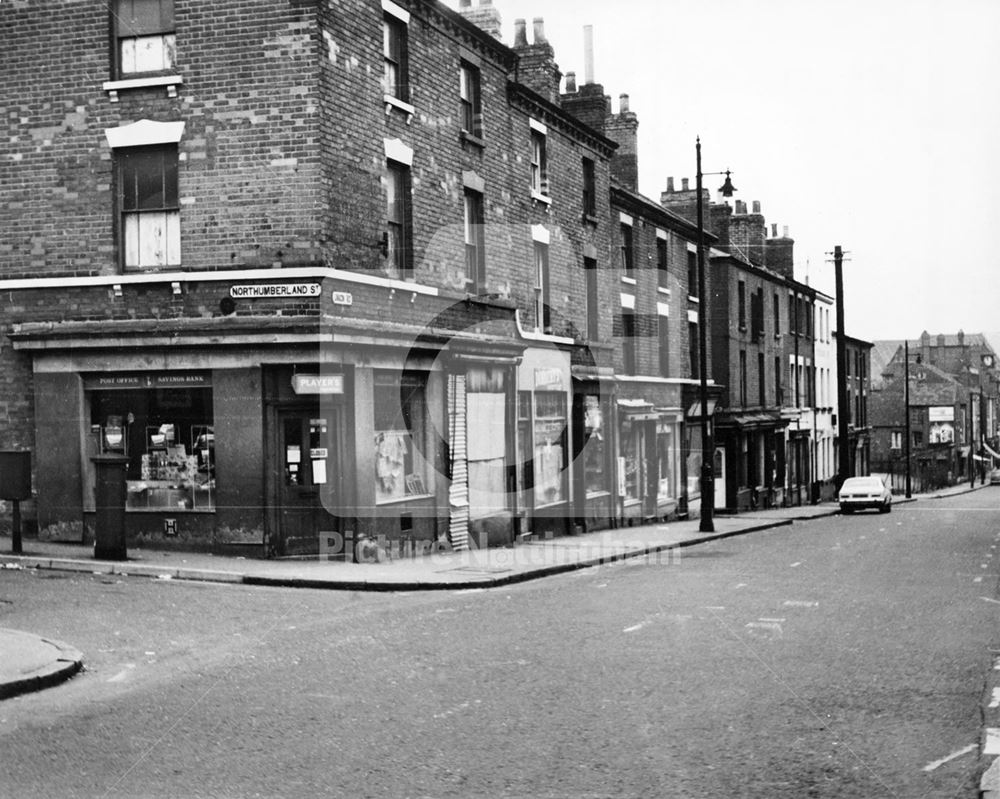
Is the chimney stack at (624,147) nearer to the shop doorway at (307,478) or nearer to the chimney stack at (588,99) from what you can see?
the chimney stack at (588,99)

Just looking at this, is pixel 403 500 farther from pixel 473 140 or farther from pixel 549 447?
pixel 473 140

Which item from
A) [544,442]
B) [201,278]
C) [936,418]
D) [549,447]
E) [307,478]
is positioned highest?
[201,278]

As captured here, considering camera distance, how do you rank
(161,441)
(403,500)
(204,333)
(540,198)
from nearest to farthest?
(204,333) < (161,441) < (403,500) < (540,198)

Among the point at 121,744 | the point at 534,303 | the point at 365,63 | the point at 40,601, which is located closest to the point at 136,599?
the point at 40,601

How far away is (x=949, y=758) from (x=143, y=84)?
51.3 ft

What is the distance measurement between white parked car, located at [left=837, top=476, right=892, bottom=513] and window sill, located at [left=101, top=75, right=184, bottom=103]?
34584mm

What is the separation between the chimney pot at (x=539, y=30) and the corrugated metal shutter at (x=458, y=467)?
10.6 m

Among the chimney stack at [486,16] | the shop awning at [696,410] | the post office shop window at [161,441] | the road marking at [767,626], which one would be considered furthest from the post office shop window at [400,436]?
the shop awning at [696,410]

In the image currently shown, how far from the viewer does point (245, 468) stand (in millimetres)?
17969

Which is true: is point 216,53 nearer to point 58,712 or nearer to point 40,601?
point 40,601

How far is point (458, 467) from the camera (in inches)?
858

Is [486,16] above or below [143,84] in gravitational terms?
above

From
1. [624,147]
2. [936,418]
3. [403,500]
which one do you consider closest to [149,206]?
[403,500]

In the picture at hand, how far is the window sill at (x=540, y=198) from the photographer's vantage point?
2625 cm
